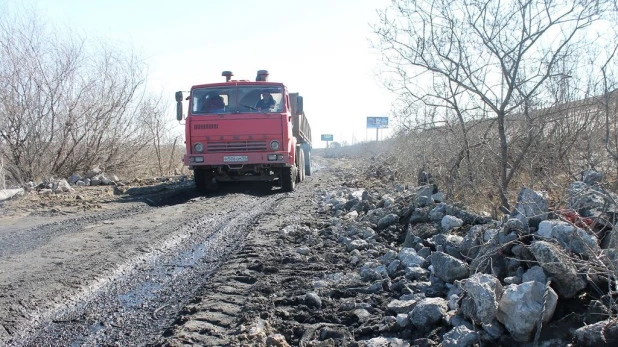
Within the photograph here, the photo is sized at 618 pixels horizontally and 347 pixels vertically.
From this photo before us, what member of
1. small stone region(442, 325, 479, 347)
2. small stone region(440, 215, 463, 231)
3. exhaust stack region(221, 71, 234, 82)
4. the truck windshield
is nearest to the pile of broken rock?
Answer: small stone region(442, 325, 479, 347)

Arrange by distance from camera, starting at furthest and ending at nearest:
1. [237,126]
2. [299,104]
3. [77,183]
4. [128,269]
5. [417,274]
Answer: [77,183] → [299,104] → [237,126] → [128,269] → [417,274]

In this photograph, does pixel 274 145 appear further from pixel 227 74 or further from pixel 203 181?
pixel 227 74

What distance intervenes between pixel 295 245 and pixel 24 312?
2.89m

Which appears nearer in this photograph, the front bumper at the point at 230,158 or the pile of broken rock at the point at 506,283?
the pile of broken rock at the point at 506,283

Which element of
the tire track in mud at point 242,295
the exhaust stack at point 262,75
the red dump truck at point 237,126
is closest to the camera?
the tire track in mud at point 242,295

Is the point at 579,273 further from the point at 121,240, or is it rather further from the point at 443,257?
the point at 121,240

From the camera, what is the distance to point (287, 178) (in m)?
12.1

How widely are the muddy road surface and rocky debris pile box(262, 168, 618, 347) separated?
0.78 m

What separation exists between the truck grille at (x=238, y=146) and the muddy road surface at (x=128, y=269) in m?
2.18

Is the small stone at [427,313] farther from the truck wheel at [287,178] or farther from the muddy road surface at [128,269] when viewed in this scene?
the truck wheel at [287,178]

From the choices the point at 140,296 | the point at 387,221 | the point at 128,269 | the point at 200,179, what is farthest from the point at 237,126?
the point at 140,296

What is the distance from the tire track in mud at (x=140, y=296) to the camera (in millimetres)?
3203

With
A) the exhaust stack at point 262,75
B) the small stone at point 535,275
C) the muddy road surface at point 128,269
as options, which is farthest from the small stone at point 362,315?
the exhaust stack at point 262,75

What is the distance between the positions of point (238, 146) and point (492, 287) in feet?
28.8
